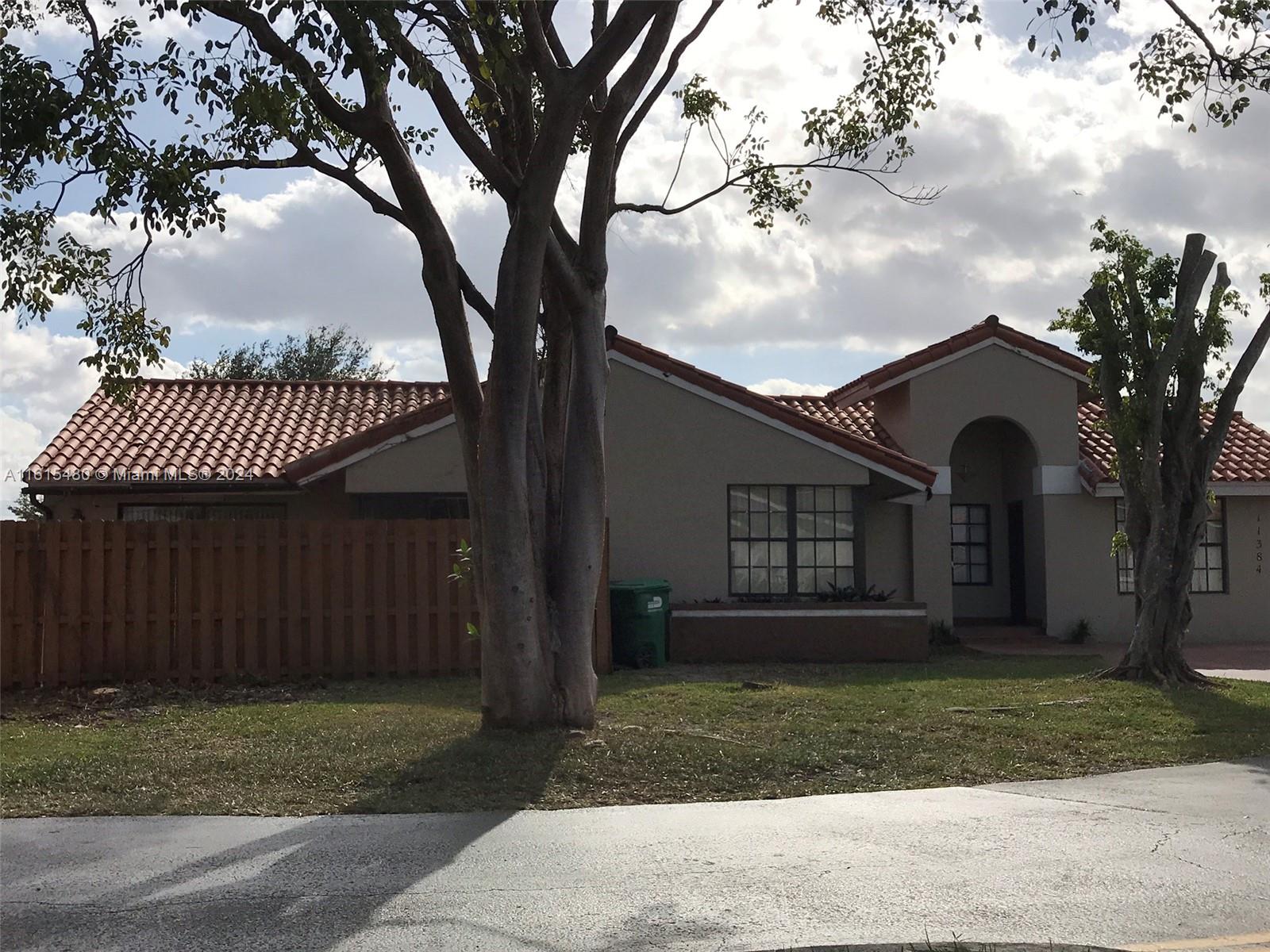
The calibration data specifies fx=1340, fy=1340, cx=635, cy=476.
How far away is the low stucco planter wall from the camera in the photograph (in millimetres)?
17203

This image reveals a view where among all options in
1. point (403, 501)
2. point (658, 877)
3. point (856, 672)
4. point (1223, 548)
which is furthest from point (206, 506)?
point (1223, 548)

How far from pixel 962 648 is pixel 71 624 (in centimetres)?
1212

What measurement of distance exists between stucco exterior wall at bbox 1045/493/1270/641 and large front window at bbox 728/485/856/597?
14.2 ft

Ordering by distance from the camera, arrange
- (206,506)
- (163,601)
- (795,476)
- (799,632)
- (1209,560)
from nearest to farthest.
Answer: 1. (163,601)
2. (799,632)
3. (795,476)
4. (206,506)
5. (1209,560)

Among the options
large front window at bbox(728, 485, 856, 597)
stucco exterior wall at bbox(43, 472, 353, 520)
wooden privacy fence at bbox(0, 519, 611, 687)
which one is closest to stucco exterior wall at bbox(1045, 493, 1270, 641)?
large front window at bbox(728, 485, 856, 597)

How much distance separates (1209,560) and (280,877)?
19.1m

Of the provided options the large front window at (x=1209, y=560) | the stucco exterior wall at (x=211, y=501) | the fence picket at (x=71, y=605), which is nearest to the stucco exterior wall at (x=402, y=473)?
the stucco exterior wall at (x=211, y=501)

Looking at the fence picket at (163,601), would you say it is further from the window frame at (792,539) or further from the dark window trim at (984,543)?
the dark window trim at (984,543)

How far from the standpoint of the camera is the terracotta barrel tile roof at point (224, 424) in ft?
61.2

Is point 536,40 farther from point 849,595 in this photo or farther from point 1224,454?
point 1224,454

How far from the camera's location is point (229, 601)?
14352 millimetres

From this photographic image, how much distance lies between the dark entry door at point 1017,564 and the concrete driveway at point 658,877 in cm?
1453

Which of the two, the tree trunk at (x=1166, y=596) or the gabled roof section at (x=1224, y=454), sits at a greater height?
the gabled roof section at (x=1224, y=454)

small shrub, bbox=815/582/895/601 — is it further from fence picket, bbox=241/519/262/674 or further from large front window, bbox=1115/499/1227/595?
fence picket, bbox=241/519/262/674
